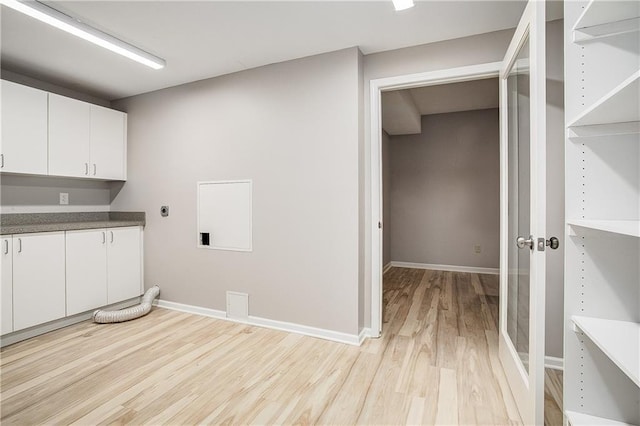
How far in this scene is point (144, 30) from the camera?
224 cm

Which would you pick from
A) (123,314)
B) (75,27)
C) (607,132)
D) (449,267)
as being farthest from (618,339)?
(449,267)

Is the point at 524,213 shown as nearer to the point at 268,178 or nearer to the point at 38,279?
the point at 268,178

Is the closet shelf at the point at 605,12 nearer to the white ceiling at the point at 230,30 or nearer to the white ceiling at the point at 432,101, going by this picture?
the white ceiling at the point at 230,30

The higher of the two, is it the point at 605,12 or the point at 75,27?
the point at 75,27

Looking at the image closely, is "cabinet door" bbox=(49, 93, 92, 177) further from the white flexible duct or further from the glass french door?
the glass french door

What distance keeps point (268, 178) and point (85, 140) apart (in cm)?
203

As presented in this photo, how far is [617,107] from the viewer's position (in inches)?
39.4

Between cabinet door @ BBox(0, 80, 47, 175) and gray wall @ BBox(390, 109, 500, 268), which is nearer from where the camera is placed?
cabinet door @ BBox(0, 80, 47, 175)

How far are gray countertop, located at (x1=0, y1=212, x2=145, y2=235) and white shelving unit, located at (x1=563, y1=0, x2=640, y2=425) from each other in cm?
363

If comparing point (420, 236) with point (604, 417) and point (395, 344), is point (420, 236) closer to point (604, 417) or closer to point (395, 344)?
point (395, 344)

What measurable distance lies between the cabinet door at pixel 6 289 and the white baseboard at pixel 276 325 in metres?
1.18

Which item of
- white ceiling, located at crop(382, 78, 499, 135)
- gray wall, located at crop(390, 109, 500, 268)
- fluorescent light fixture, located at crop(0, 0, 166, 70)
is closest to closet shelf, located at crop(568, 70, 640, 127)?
white ceiling, located at crop(382, 78, 499, 135)

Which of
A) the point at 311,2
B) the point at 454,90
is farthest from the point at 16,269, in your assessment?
the point at 454,90

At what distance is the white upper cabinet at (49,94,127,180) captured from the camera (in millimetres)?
2941
